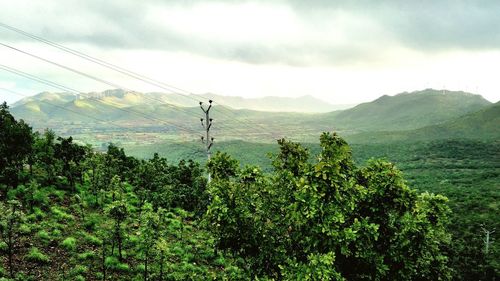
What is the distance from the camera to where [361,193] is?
663 inches

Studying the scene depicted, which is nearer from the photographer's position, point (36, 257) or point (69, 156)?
point (36, 257)

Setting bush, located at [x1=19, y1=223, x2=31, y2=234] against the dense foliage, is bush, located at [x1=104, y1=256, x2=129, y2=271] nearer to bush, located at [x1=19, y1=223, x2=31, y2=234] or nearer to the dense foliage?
the dense foliage

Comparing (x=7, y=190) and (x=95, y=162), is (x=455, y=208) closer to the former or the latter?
(x=95, y=162)

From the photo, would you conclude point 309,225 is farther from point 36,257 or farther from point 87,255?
point 36,257

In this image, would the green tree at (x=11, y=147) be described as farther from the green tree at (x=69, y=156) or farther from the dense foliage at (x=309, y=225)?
the dense foliage at (x=309, y=225)

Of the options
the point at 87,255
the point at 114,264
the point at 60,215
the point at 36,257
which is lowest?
the point at 114,264

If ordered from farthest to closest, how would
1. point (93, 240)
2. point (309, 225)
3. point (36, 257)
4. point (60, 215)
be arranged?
point (60, 215) < point (93, 240) < point (36, 257) < point (309, 225)

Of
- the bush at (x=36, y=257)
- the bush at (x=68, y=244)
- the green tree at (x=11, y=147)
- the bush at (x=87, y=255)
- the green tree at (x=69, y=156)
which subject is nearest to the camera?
the bush at (x=36, y=257)

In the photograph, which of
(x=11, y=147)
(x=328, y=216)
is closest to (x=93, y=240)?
(x=11, y=147)

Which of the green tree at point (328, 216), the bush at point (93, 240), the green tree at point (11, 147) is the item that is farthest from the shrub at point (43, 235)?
the green tree at point (328, 216)

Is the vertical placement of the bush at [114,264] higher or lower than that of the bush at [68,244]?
lower

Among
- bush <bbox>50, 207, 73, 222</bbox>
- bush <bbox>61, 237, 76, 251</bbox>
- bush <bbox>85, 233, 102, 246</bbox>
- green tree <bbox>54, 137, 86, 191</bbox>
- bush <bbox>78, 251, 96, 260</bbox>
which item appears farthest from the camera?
green tree <bbox>54, 137, 86, 191</bbox>

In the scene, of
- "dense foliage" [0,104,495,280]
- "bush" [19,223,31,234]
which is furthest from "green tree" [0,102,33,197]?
"dense foliage" [0,104,495,280]

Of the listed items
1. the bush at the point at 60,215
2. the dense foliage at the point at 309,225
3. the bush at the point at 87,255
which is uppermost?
the dense foliage at the point at 309,225
